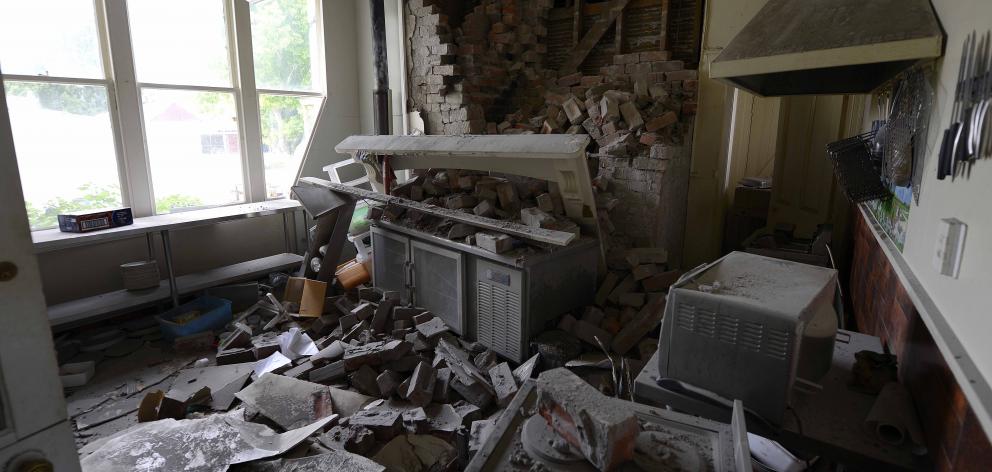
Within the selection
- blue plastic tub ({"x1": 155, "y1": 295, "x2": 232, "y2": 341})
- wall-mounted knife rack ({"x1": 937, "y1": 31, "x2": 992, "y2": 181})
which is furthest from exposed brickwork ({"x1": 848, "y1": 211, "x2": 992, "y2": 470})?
blue plastic tub ({"x1": 155, "y1": 295, "x2": 232, "y2": 341})

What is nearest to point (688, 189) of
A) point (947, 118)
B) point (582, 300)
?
point (582, 300)

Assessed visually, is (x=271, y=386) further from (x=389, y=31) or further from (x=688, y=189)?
(x=389, y=31)

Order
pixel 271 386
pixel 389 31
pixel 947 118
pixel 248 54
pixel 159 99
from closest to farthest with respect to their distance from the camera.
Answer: pixel 947 118
pixel 271 386
pixel 159 99
pixel 248 54
pixel 389 31

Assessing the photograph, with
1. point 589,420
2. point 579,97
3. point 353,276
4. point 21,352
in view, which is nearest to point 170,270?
point 353,276

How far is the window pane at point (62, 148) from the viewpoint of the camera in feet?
13.6

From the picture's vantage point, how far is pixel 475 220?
3.72 meters

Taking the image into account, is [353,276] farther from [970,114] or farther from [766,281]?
[970,114]

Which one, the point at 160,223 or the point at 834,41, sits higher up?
the point at 834,41

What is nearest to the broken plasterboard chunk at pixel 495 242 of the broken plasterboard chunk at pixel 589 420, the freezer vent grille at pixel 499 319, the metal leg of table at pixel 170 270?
the freezer vent grille at pixel 499 319

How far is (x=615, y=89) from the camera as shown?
4.57 metres

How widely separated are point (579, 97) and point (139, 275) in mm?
4440

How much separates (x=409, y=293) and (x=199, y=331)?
186 centimetres

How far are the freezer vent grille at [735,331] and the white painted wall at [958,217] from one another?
1.35 feet

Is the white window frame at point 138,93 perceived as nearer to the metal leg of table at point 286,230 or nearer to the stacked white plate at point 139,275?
the metal leg of table at point 286,230
